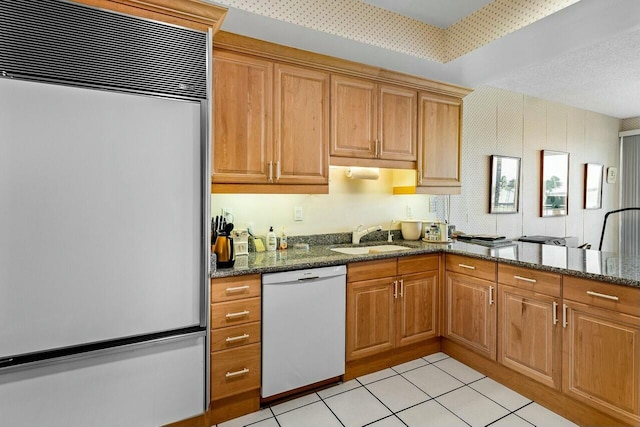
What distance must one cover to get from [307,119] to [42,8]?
151 cm

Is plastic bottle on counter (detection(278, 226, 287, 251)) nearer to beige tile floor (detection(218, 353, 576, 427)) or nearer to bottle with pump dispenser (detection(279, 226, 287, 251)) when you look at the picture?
bottle with pump dispenser (detection(279, 226, 287, 251))

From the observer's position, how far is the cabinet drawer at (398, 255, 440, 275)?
8.47 ft

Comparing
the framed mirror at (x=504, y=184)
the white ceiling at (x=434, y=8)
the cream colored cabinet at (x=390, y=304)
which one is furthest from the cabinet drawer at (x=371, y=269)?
the framed mirror at (x=504, y=184)

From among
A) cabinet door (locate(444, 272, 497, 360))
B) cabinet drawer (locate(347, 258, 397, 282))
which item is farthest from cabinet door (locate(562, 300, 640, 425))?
cabinet drawer (locate(347, 258, 397, 282))

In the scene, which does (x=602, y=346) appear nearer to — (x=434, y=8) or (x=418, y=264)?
(x=418, y=264)

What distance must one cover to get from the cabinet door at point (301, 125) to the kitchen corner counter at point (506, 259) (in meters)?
0.56

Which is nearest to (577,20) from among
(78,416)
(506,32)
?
(506,32)

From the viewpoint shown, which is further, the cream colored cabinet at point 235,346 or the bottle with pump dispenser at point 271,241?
the bottle with pump dispenser at point 271,241

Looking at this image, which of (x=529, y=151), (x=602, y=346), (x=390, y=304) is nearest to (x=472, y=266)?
(x=390, y=304)

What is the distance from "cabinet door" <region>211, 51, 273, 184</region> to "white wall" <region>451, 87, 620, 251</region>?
88.1 inches

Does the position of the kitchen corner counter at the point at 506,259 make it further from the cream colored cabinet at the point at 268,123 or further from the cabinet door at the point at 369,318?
the cream colored cabinet at the point at 268,123

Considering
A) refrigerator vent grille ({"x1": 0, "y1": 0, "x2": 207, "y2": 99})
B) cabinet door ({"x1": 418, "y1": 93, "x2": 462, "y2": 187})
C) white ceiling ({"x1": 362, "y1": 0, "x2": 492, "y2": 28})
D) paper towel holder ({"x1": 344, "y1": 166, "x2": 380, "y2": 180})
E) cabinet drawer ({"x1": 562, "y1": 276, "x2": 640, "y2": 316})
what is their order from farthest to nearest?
cabinet door ({"x1": 418, "y1": 93, "x2": 462, "y2": 187}) < paper towel holder ({"x1": 344, "y1": 166, "x2": 380, "y2": 180}) < white ceiling ({"x1": 362, "y1": 0, "x2": 492, "y2": 28}) < cabinet drawer ({"x1": 562, "y1": 276, "x2": 640, "y2": 316}) < refrigerator vent grille ({"x1": 0, "y1": 0, "x2": 207, "y2": 99})

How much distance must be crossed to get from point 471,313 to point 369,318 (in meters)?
0.80

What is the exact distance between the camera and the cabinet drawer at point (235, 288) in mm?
1896
